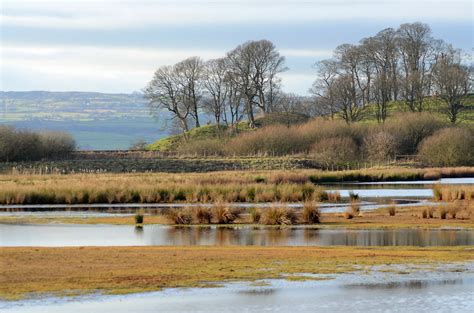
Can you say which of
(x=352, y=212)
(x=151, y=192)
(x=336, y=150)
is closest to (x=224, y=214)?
(x=352, y=212)

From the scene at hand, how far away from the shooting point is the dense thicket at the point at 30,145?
87.7 metres

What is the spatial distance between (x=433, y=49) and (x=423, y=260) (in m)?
105

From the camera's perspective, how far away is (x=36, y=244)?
32156 millimetres

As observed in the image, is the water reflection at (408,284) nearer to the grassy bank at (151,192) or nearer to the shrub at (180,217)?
the shrub at (180,217)

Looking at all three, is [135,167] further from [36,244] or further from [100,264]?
[100,264]

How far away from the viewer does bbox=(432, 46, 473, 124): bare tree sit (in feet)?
386

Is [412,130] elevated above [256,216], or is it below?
above

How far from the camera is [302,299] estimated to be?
21484 mm

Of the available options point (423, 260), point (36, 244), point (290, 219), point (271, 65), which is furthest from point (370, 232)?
point (271, 65)

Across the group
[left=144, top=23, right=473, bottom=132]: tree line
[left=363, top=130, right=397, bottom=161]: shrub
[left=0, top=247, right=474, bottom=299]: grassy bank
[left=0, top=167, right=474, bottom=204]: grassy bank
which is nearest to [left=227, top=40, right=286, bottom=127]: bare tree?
[left=144, top=23, right=473, bottom=132]: tree line

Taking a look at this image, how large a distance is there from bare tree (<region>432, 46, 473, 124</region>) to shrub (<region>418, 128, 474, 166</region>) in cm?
2205

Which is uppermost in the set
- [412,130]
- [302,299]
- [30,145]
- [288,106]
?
[288,106]

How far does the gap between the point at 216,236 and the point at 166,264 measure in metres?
8.69

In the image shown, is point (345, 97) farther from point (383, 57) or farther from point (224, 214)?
point (224, 214)
